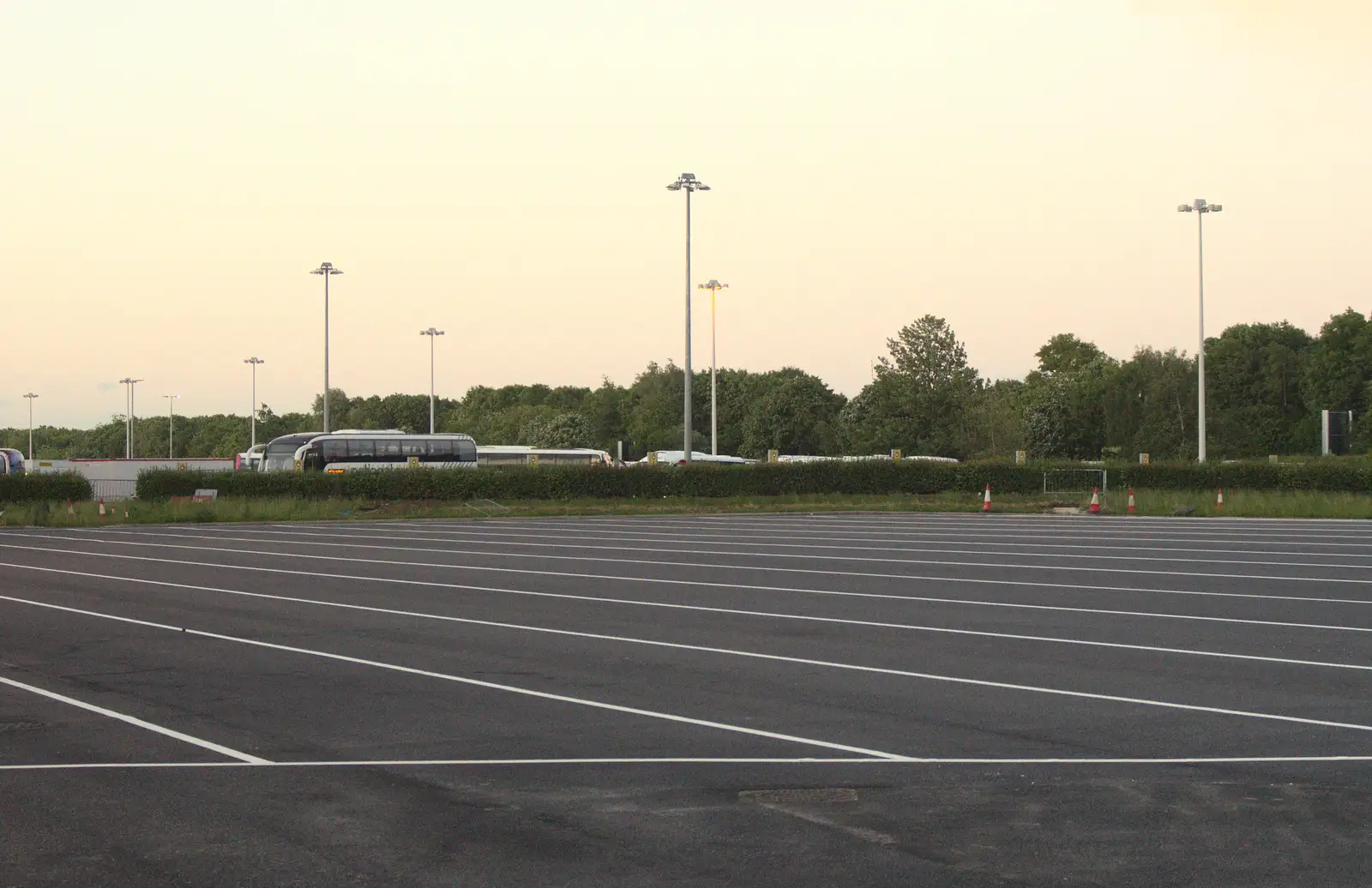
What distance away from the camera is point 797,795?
731 centimetres

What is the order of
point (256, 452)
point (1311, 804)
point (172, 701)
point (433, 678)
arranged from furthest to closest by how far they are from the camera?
point (256, 452) → point (433, 678) → point (172, 701) → point (1311, 804)

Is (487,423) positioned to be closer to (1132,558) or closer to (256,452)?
(256,452)

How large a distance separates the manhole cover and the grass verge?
34.6m

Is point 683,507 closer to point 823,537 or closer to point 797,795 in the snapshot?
point 823,537

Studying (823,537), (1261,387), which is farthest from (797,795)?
(1261,387)

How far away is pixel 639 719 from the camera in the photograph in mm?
9508

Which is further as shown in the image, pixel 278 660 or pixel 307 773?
pixel 278 660

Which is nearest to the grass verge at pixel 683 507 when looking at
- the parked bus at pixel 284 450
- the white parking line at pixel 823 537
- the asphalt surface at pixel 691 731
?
the white parking line at pixel 823 537

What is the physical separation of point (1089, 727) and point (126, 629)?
1065 cm

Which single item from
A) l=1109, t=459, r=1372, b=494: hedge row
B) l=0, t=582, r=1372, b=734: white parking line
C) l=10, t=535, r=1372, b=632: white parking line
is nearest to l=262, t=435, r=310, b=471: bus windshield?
l=10, t=535, r=1372, b=632: white parking line

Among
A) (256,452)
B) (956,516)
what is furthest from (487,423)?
(956,516)

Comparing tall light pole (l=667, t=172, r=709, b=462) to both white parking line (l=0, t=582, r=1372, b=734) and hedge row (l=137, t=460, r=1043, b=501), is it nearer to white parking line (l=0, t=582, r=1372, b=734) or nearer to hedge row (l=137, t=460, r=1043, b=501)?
hedge row (l=137, t=460, r=1043, b=501)

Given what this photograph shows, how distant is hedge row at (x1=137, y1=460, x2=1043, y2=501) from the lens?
156 ft

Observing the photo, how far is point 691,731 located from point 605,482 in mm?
39527
